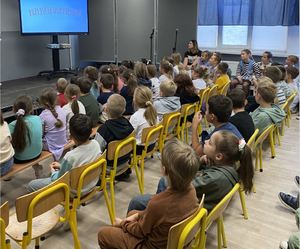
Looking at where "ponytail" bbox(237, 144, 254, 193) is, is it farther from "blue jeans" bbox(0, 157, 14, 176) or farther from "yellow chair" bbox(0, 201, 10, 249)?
"blue jeans" bbox(0, 157, 14, 176)

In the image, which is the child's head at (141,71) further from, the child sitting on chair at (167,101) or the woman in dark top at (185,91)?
the child sitting on chair at (167,101)

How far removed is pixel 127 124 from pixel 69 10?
506 centimetres

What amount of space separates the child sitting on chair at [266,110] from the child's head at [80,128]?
5.80 ft

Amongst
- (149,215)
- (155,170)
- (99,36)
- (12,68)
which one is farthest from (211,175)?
(99,36)

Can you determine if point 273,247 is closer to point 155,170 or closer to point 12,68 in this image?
point 155,170

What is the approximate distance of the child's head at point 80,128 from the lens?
218cm

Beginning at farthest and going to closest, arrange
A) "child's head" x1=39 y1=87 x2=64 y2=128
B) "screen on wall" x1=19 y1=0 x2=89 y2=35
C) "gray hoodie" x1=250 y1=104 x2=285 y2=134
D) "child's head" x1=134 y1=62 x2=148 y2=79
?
"screen on wall" x1=19 y1=0 x2=89 y2=35 < "child's head" x1=134 y1=62 x2=148 y2=79 < "gray hoodie" x1=250 y1=104 x2=285 y2=134 < "child's head" x1=39 y1=87 x2=64 y2=128

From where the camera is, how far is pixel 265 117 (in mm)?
3213

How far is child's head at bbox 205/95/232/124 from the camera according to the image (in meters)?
2.50

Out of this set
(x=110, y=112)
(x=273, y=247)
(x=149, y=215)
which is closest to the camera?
(x=149, y=215)

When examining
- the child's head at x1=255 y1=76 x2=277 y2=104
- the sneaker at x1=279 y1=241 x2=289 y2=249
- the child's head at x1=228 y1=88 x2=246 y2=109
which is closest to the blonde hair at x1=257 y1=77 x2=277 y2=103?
the child's head at x1=255 y1=76 x2=277 y2=104

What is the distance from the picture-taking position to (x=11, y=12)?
20.4 ft

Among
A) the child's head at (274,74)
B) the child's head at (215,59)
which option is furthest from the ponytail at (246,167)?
the child's head at (215,59)

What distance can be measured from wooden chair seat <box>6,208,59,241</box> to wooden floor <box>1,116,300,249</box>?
1.27 ft
